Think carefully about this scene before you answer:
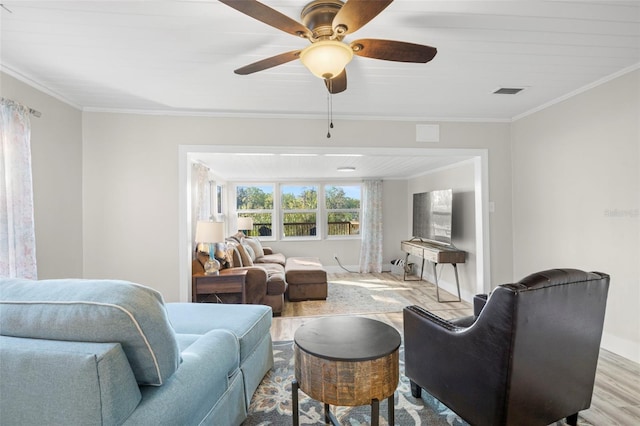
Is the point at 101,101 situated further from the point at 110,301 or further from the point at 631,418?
the point at 631,418

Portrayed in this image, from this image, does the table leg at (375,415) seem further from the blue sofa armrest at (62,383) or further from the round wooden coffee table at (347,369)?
the blue sofa armrest at (62,383)

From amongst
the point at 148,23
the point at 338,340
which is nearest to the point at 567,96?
the point at 338,340

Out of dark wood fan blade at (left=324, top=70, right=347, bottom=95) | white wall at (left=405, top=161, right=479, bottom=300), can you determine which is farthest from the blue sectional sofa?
white wall at (left=405, top=161, right=479, bottom=300)

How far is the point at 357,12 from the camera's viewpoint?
1265 mm

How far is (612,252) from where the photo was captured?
8.39ft

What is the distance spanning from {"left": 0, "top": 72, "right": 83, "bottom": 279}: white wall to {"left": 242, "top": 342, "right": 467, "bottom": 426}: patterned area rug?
87.8 inches

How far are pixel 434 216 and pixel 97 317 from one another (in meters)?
5.03

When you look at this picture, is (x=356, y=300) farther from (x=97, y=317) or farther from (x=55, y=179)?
(x=97, y=317)

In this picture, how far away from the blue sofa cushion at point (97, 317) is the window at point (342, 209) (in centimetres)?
609

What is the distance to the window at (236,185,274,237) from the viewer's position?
23.1ft

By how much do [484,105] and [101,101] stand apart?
12.7 feet

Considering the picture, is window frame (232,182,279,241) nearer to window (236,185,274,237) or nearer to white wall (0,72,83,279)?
window (236,185,274,237)

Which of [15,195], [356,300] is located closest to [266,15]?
[15,195]

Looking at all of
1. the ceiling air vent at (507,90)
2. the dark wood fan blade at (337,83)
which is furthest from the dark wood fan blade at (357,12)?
the ceiling air vent at (507,90)
